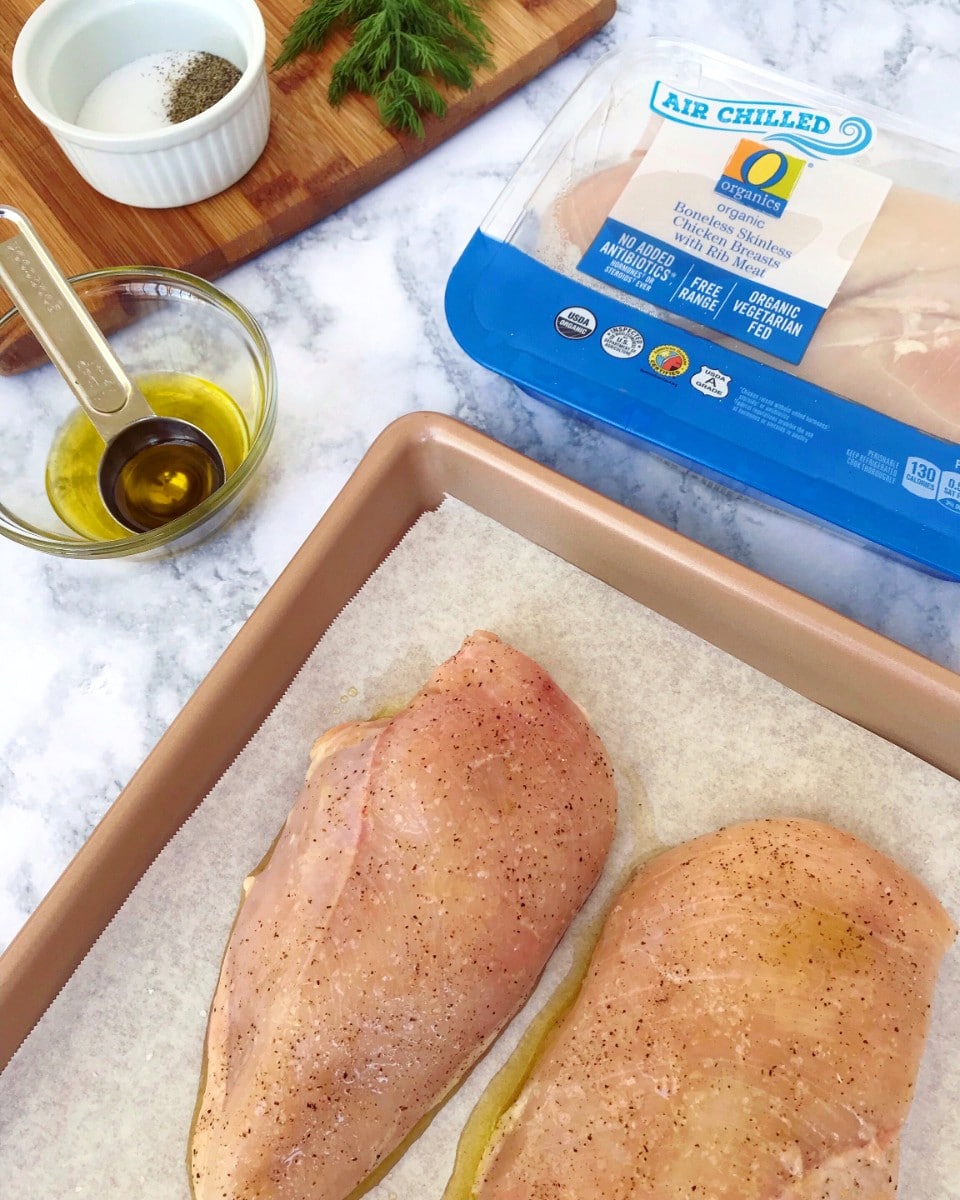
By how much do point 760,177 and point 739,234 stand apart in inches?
3.0

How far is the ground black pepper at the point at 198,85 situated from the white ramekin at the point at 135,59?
0.02 m

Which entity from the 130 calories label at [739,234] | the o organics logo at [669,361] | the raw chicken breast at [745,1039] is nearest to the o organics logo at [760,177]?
the 130 calories label at [739,234]

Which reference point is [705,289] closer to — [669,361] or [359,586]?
[669,361]

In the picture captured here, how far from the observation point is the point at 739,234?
1.11 metres

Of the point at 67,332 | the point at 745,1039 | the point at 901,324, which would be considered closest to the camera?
the point at 745,1039

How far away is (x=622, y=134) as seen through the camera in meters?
1.16

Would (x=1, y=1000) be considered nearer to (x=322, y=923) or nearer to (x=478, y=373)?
(x=322, y=923)

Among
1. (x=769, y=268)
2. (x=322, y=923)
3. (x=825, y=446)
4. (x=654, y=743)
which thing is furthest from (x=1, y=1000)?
(x=769, y=268)

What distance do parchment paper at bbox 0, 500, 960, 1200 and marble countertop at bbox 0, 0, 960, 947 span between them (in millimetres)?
119

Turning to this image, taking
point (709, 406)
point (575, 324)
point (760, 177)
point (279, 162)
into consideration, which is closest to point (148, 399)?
point (279, 162)

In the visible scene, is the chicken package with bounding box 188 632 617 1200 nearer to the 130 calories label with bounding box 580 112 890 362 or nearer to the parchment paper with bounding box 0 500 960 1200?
the parchment paper with bounding box 0 500 960 1200

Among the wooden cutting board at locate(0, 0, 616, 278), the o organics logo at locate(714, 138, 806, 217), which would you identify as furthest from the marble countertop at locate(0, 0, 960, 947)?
the o organics logo at locate(714, 138, 806, 217)

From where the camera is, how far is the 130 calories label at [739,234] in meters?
1.08

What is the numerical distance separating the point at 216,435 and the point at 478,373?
1.03 ft
